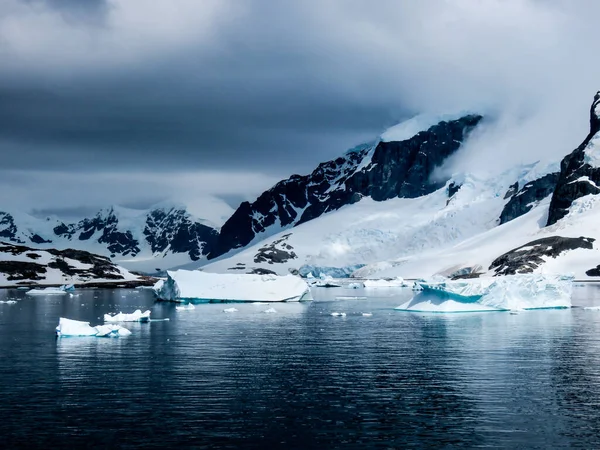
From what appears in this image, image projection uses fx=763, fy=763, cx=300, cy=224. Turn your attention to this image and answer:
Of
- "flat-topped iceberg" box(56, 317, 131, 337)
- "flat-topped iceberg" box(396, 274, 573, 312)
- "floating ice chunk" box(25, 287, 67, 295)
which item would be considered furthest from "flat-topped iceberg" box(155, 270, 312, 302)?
"floating ice chunk" box(25, 287, 67, 295)

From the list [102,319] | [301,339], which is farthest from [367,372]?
[102,319]

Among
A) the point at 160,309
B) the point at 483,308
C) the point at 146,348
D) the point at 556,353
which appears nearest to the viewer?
the point at 556,353

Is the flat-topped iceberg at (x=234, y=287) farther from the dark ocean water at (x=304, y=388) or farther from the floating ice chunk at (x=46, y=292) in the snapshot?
the floating ice chunk at (x=46, y=292)

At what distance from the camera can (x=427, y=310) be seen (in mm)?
98125

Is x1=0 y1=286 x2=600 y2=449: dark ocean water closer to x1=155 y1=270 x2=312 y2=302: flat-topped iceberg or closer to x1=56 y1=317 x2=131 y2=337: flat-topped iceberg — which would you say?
x1=56 y1=317 x2=131 y2=337: flat-topped iceberg

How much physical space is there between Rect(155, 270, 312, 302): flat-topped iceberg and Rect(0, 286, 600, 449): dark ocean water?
46.9 meters

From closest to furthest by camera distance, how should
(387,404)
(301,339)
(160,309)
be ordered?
(387,404) → (301,339) → (160,309)

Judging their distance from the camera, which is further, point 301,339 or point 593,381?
point 301,339

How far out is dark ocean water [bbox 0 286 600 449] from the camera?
31.1 meters

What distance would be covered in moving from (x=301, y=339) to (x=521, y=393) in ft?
94.5

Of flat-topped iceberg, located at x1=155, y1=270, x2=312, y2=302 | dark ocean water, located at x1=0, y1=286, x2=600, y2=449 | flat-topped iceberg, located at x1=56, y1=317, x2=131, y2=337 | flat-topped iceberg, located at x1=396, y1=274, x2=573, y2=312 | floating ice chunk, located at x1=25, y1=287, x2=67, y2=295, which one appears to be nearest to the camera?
dark ocean water, located at x1=0, y1=286, x2=600, y2=449

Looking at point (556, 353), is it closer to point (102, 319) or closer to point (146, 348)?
point (146, 348)

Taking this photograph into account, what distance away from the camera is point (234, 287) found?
12025 centimetres

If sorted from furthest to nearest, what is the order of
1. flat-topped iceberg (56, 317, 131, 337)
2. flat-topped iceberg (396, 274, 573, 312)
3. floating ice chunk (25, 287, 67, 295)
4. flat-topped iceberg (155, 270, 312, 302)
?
floating ice chunk (25, 287, 67, 295)
flat-topped iceberg (155, 270, 312, 302)
flat-topped iceberg (396, 274, 573, 312)
flat-topped iceberg (56, 317, 131, 337)
